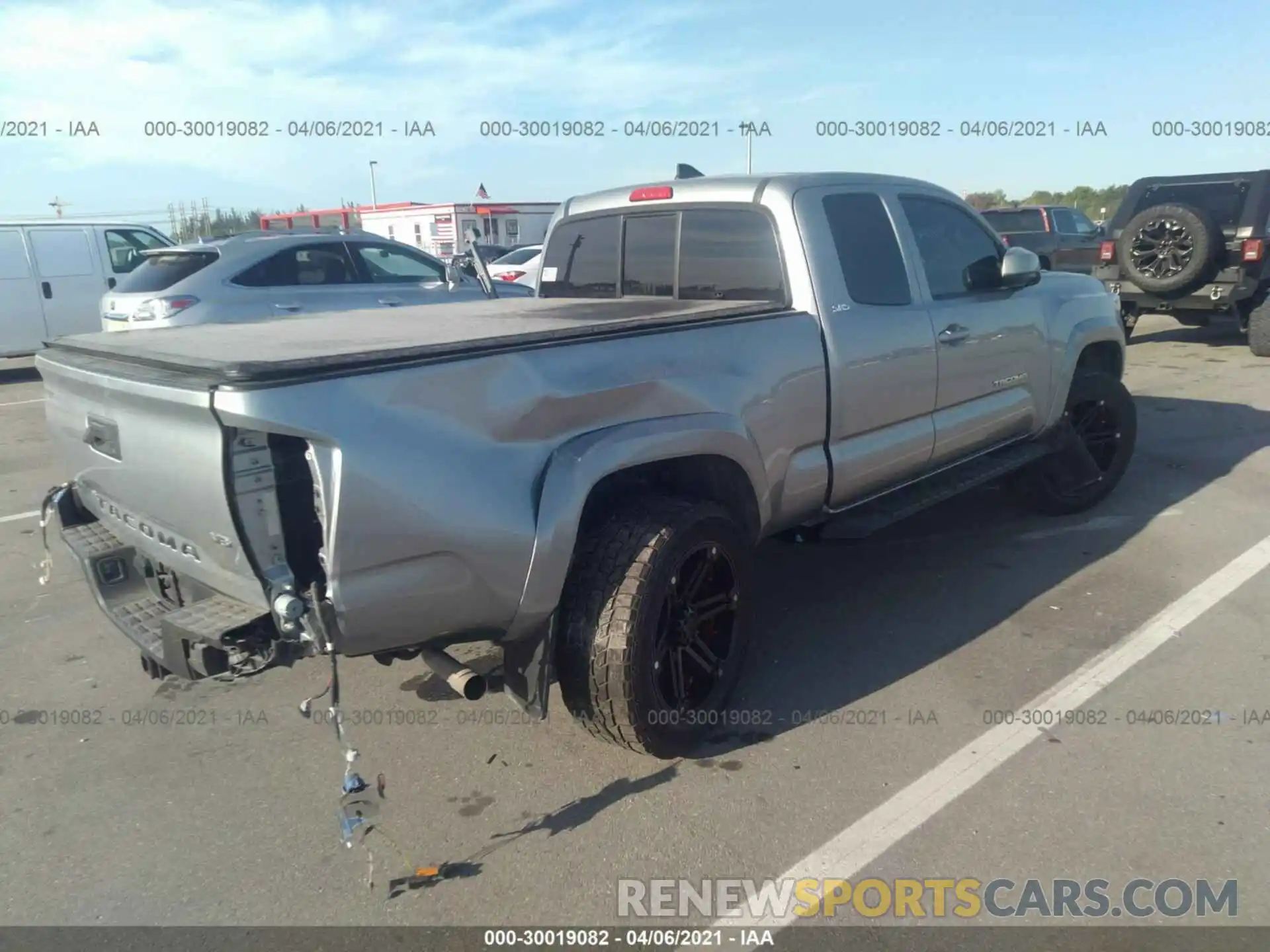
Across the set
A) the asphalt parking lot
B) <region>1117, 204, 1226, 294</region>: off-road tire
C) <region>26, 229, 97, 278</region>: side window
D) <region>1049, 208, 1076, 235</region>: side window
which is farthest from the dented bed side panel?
<region>1049, 208, 1076, 235</region>: side window

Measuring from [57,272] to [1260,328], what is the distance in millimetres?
14746

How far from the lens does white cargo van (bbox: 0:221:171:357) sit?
1196cm

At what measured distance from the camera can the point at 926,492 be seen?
4340 mm

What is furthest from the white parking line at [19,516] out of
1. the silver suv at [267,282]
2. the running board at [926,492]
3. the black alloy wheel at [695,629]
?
the running board at [926,492]

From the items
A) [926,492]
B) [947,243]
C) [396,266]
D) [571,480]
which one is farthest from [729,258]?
[396,266]

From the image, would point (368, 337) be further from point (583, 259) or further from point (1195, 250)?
point (1195, 250)

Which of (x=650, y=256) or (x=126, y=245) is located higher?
(x=126, y=245)

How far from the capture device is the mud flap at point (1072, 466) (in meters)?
5.34

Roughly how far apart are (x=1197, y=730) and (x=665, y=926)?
81.4 inches

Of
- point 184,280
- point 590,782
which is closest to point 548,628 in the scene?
point 590,782

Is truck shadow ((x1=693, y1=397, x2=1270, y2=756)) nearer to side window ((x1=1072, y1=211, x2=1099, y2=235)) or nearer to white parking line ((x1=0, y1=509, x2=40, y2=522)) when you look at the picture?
white parking line ((x1=0, y1=509, x2=40, y2=522))

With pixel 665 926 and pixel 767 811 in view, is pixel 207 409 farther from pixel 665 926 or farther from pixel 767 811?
pixel 767 811

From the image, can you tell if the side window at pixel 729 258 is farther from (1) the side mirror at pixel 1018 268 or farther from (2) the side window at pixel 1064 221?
(2) the side window at pixel 1064 221

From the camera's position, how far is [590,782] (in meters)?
3.06
